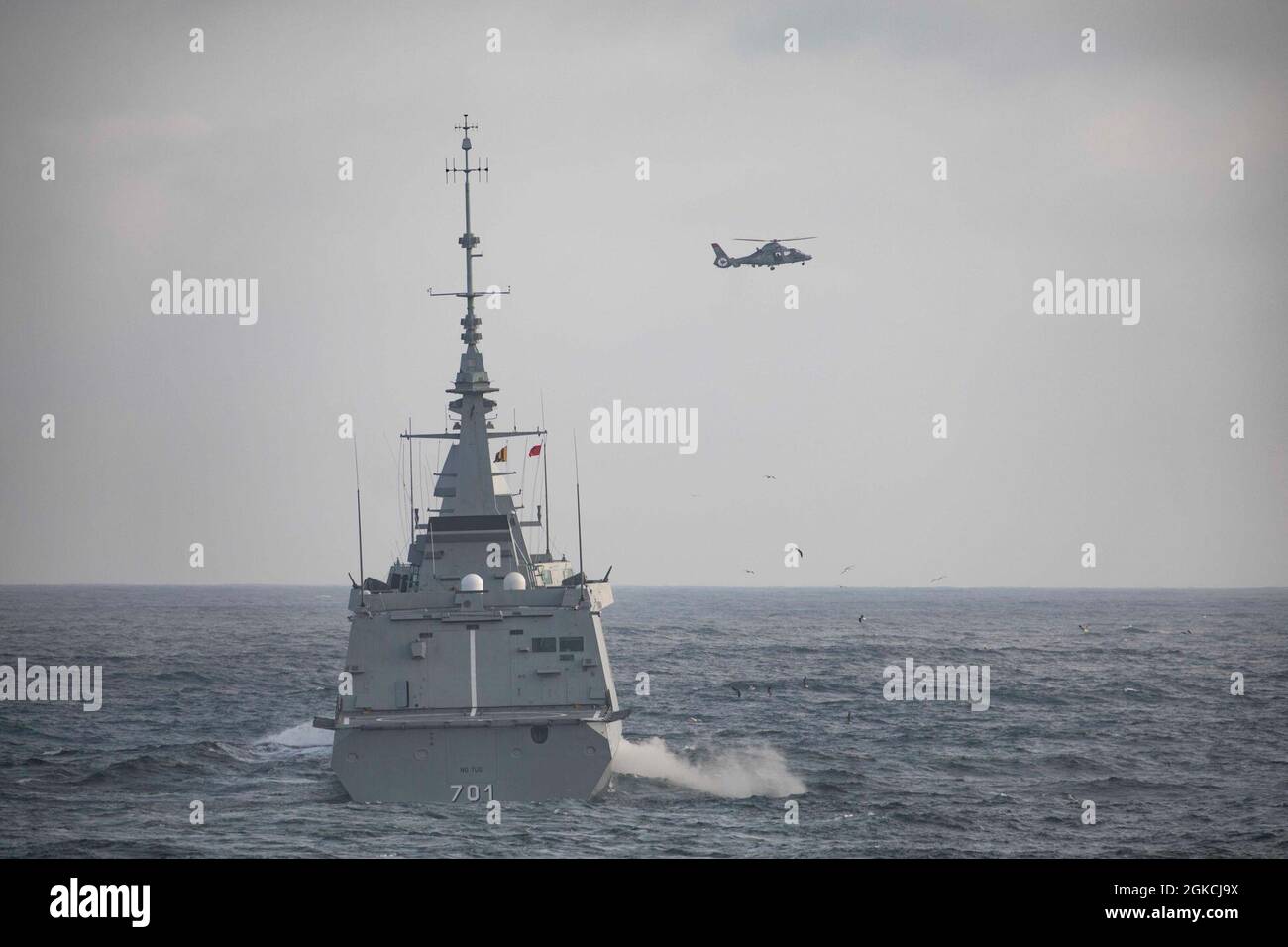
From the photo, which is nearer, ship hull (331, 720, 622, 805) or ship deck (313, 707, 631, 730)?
ship deck (313, 707, 631, 730)

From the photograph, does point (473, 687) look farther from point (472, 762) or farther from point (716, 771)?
point (716, 771)

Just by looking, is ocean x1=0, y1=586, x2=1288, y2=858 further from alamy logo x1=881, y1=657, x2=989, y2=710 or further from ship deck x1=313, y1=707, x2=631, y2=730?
ship deck x1=313, y1=707, x2=631, y2=730

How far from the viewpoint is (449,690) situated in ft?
115

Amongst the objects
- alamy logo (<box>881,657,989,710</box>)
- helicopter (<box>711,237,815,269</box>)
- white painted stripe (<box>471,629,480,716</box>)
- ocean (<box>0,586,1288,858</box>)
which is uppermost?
helicopter (<box>711,237,815,269</box>)

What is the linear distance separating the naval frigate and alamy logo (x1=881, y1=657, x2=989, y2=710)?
1262 inches

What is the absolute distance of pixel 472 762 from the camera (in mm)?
33875

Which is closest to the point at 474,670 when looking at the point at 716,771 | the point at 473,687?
the point at 473,687

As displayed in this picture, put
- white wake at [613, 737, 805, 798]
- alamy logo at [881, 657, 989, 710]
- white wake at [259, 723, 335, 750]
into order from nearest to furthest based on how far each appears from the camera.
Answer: white wake at [613, 737, 805, 798] → white wake at [259, 723, 335, 750] → alamy logo at [881, 657, 989, 710]

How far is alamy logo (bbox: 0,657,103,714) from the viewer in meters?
67.2

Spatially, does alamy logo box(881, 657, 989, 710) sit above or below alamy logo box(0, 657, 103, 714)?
below

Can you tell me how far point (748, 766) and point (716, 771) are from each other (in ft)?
6.81
